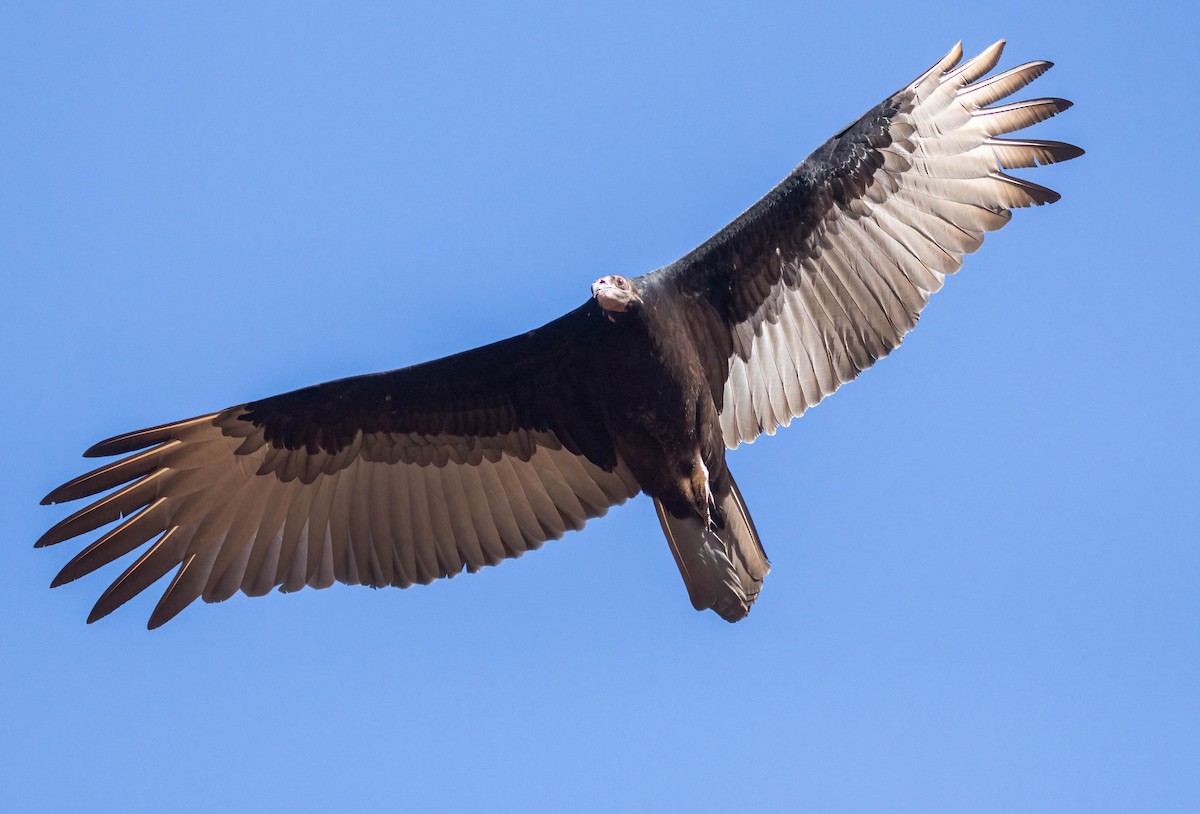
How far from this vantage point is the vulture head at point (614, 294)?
22.9ft

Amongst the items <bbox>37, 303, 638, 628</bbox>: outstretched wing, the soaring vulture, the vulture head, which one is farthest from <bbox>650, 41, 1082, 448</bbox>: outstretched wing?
<bbox>37, 303, 638, 628</bbox>: outstretched wing

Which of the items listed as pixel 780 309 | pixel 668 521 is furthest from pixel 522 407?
pixel 780 309

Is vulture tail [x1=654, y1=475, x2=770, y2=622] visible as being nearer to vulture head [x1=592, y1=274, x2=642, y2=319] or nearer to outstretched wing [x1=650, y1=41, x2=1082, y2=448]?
outstretched wing [x1=650, y1=41, x2=1082, y2=448]

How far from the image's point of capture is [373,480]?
820 cm

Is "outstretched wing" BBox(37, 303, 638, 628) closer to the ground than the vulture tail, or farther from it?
farther from it

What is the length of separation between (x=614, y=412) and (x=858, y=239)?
5.65 ft

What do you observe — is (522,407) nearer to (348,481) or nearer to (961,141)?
(348,481)

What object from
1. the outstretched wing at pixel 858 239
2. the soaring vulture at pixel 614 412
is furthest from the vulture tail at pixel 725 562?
the outstretched wing at pixel 858 239

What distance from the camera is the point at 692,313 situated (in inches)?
304

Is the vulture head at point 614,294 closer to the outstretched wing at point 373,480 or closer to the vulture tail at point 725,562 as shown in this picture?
the outstretched wing at point 373,480

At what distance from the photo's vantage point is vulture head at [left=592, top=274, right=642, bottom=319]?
6.98 meters

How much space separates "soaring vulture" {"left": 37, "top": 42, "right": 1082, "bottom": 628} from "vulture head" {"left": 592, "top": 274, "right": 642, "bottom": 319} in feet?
0.04

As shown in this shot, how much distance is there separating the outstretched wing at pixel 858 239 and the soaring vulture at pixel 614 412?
0.04 feet

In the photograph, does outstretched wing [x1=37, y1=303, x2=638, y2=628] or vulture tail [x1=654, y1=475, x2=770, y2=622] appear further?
outstretched wing [x1=37, y1=303, x2=638, y2=628]
